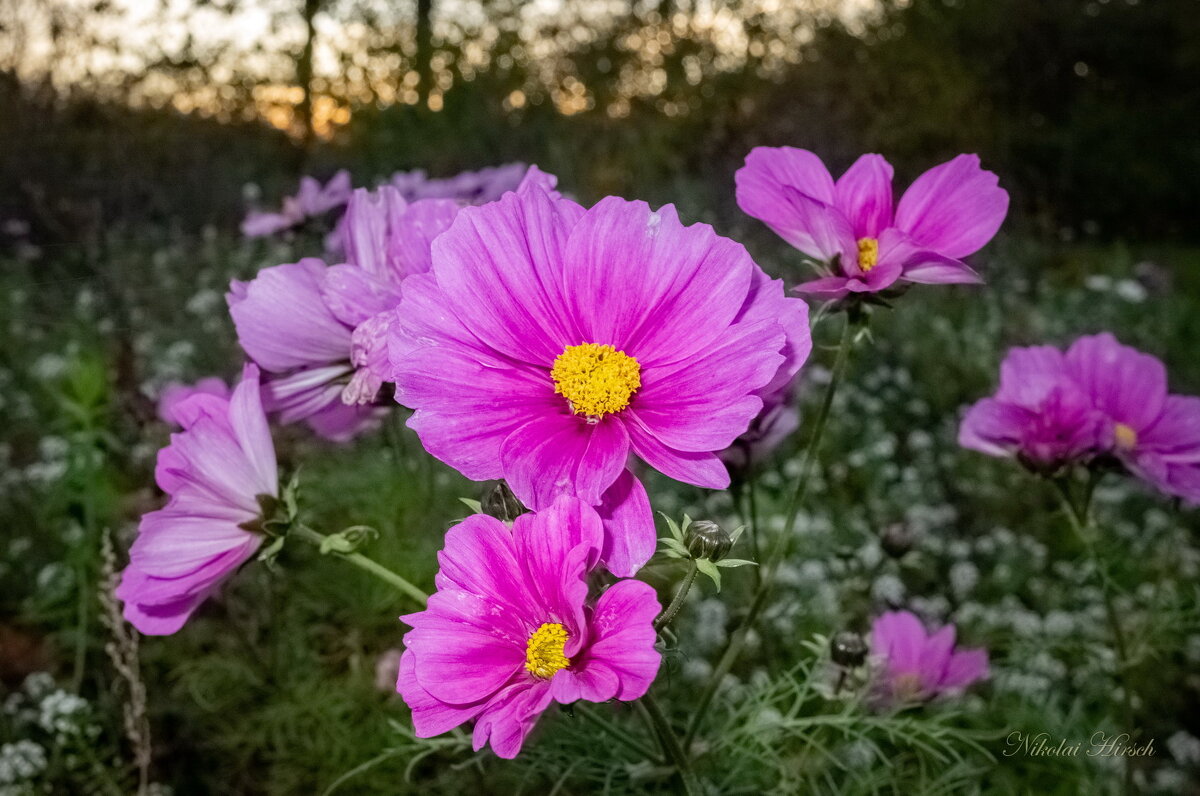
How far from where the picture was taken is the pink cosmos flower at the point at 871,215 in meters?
0.65

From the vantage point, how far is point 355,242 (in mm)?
688

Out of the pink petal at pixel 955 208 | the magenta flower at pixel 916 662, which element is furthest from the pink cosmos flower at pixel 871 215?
the magenta flower at pixel 916 662

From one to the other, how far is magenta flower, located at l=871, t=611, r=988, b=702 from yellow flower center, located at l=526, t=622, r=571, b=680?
59 cm

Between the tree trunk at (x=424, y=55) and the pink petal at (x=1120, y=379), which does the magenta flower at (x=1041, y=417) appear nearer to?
Answer: the pink petal at (x=1120, y=379)

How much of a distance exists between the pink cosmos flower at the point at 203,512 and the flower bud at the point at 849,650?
49 cm

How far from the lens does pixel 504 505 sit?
1.90 ft

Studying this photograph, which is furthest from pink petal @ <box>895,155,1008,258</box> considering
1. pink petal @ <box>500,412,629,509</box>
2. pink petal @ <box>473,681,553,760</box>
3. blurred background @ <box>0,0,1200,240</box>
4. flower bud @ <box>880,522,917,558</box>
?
blurred background @ <box>0,0,1200,240</box>

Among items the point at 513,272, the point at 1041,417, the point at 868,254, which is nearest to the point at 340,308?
the point at 513,272

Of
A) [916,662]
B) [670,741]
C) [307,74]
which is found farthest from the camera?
[307,74]

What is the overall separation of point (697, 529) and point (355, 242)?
321 mm

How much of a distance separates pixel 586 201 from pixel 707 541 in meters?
5.38

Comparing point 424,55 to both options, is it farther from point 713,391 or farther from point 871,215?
point 713,391

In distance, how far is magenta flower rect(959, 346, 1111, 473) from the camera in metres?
0.95

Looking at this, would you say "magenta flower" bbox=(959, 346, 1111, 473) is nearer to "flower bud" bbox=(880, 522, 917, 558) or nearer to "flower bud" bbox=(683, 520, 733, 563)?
"flower bud" bbox=(880, 522, 917, 558)
